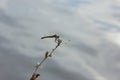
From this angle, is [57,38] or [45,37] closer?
[45,37]

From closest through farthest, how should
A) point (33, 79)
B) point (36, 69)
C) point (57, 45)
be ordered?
1. point (33, 79)
2. point (36, 69)
3. point (57, 45)

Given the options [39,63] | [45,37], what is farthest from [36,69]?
[45,37]

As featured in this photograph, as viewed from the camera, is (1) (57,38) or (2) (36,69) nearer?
(2) (36,69)

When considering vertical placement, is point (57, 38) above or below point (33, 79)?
above

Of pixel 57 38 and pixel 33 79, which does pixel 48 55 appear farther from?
Result: pixel 33 79

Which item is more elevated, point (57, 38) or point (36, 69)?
point (57, 38)

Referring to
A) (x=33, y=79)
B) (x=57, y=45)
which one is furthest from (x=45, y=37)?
(x=33, y=79)

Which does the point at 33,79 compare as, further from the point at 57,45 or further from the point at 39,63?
the point at 57,45

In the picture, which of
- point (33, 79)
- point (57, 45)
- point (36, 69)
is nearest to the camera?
point (33, 79)

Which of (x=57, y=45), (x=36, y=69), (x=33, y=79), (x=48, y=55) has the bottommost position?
(x=33, y=79)
